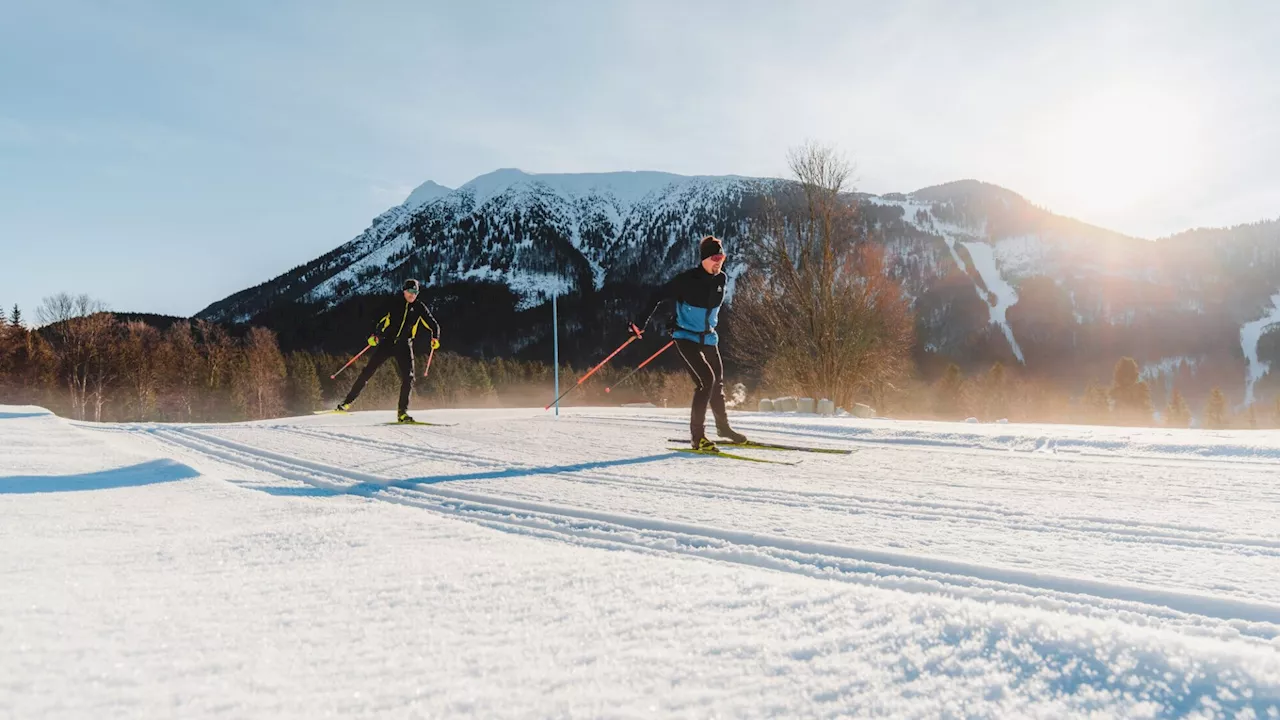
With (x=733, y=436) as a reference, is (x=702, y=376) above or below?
above

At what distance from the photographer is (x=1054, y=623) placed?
5.28ft

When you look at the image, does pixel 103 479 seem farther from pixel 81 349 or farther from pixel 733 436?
pixel 81 349

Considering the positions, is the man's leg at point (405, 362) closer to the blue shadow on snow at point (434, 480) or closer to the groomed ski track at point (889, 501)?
the groomed ski track at point (889, 501)

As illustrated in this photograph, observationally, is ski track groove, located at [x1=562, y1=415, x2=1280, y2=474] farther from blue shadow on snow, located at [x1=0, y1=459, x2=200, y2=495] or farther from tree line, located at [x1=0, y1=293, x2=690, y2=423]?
tree line, located at [x1=0, y1=293, x2=690, y2=423]

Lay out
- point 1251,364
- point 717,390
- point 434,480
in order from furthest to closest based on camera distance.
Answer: point 1251,364 → point 717,390 → point 434,480

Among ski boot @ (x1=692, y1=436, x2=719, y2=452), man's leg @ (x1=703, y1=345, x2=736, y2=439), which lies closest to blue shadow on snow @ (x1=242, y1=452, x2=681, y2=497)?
ski boot @ (x1=692, y1=436, x2=719, y2=452)

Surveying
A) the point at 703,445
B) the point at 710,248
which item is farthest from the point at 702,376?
the point at 710,248

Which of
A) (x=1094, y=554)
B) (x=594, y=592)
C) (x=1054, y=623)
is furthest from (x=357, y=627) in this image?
(x=1094, y=554)

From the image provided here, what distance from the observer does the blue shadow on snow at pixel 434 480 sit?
4199 mm

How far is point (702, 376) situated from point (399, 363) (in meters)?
5.53

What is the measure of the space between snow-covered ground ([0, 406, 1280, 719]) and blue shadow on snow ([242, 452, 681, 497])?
0.05m

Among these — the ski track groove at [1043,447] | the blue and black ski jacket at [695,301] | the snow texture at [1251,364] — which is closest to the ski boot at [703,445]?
the blue and black ski jacket at [695,301]

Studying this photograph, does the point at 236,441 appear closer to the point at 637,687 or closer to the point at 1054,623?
the point at 637,687

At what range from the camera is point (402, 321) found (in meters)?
10.1
